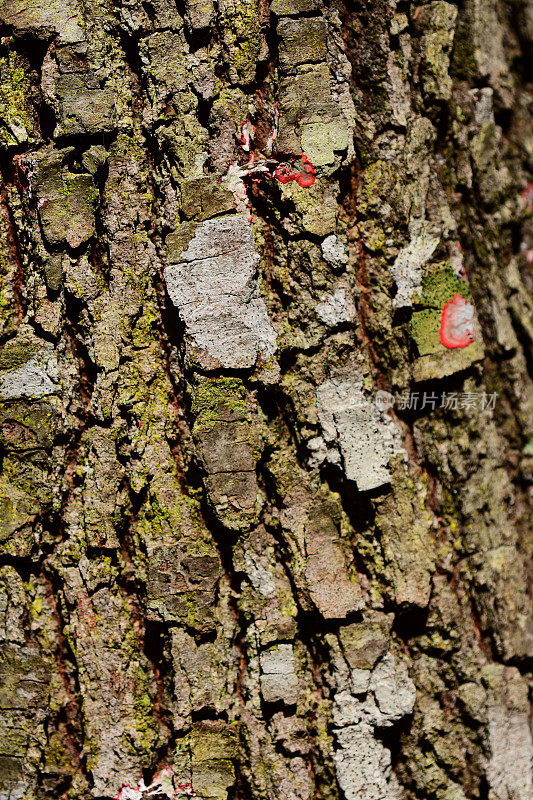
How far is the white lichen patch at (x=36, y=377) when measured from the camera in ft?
4.08

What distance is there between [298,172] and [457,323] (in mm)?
458

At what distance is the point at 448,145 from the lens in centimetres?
143

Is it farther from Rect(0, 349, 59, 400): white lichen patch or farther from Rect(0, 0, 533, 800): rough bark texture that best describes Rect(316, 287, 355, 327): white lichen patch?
Rect(0, 349, 59, 400): white lichen patch

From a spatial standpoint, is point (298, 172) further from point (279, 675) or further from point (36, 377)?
point (279, 675)

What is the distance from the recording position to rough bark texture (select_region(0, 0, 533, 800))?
3.96 ft

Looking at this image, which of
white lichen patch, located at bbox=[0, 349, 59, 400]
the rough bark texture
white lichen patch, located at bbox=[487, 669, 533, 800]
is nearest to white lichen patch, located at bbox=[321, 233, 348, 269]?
the rough bark texture

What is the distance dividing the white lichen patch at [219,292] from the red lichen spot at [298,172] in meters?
0.11

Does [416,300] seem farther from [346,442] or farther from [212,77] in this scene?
[212,77]

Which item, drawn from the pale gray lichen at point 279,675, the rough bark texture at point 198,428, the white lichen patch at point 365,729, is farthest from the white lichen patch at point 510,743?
the pale gray lichen at point 279,675

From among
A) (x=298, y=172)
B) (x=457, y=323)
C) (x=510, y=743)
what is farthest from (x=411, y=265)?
(x=510, y=743)

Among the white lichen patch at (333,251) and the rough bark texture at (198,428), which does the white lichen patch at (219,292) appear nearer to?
the rough bark texture at (198,428)

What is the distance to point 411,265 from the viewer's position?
132 cm

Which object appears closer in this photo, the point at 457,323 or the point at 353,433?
the point at 353,433

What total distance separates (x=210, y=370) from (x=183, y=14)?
0.67 meters
